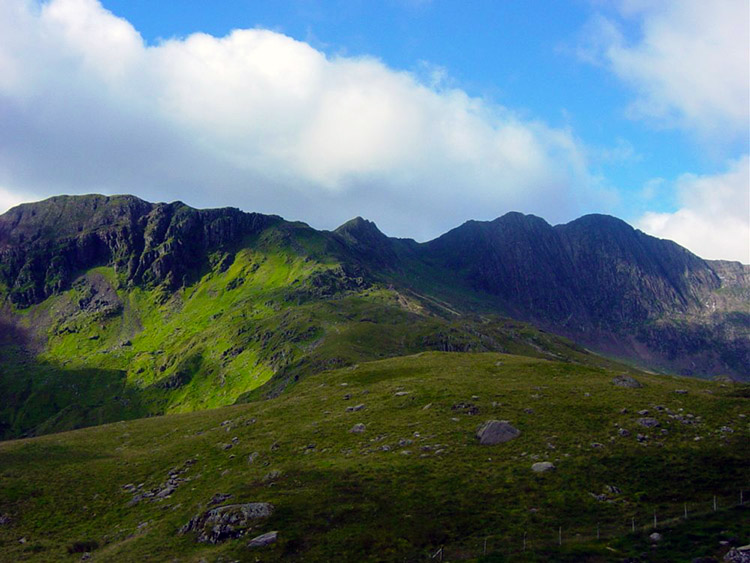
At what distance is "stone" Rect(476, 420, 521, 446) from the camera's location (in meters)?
61.8

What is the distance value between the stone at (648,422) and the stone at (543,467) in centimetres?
1529

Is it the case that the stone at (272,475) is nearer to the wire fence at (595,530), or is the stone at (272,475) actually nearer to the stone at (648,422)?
the wire fence at (595,530)

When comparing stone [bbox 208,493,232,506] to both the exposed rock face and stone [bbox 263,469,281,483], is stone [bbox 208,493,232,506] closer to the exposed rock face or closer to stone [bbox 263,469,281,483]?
stone [bbox 263,469,281,483]

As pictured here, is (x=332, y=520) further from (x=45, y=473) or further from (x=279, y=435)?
(x=45, y=473)

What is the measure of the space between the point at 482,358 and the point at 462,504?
76.7 meters

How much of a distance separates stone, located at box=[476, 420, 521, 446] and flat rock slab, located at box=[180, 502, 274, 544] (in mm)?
27442

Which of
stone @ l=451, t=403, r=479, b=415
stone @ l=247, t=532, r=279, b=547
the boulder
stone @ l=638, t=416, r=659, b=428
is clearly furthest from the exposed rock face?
the boulder

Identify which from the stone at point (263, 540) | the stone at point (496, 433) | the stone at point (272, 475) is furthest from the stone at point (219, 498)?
the stone at point (496, 433)

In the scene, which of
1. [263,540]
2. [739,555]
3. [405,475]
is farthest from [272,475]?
[739,555]

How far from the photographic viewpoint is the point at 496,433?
62750 mm

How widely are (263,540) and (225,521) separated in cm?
597

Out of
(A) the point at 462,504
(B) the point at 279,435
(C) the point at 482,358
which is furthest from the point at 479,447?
(C) the point at 482,358

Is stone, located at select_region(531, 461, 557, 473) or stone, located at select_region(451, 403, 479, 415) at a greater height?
stone, located at select_region(451, 403, 479, 415)

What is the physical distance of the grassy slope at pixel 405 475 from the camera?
4450 centimetres
